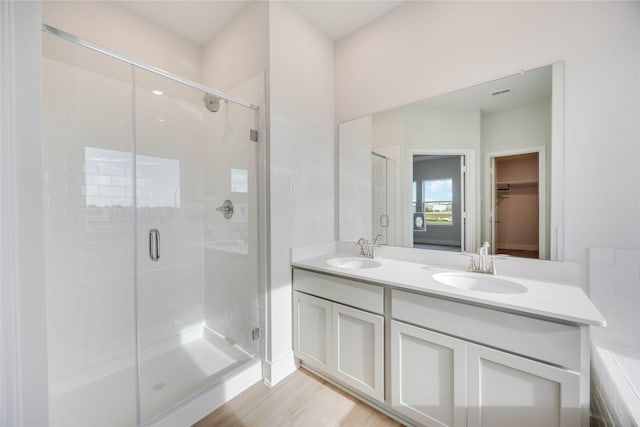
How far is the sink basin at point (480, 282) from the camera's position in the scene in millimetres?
A: 1379

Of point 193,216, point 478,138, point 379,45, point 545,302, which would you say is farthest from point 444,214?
point 193,216

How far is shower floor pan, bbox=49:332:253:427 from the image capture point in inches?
58.1

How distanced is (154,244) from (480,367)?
231 cm

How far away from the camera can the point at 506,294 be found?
121 cm

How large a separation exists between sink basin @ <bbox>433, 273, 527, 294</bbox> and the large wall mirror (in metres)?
0.25

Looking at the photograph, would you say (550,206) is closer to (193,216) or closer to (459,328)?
(459,328)

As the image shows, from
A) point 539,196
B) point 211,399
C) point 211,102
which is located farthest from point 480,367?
point 211,102

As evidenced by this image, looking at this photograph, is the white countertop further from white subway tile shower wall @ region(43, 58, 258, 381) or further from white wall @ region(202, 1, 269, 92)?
white wall @ region(202, 1, 269, 92)

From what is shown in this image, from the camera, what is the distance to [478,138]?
1.70 metres

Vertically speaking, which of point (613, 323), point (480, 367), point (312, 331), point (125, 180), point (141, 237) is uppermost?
point (125, 180)

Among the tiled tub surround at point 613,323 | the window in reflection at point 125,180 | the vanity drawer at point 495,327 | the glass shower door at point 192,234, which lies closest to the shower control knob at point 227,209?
the glass shower door at point 192,234

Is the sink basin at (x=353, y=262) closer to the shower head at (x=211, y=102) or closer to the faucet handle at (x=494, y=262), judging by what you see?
the faucet handle at (x=494, y=262)

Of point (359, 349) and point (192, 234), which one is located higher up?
point (192, 234)

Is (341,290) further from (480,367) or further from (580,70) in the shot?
(580,70)
